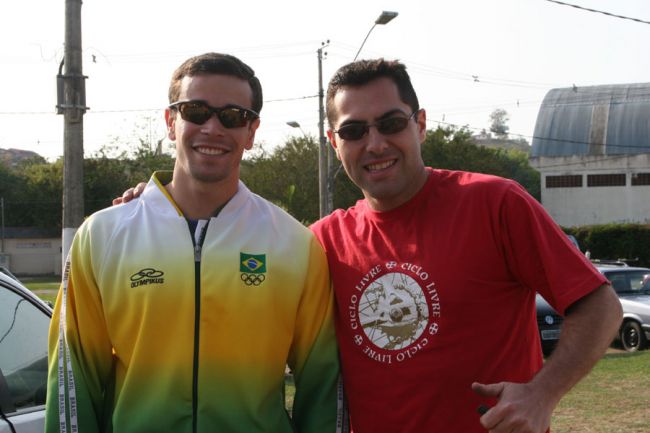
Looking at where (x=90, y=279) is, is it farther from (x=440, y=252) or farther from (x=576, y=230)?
(x=576, y=230)

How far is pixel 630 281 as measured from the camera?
17000mm

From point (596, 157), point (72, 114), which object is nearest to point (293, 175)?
point (596, 157)

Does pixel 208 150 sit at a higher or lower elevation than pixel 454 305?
higher

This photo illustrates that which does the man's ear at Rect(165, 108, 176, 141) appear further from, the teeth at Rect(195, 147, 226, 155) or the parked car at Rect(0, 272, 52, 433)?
the parked car at Rect(0, 272, 52, 433)

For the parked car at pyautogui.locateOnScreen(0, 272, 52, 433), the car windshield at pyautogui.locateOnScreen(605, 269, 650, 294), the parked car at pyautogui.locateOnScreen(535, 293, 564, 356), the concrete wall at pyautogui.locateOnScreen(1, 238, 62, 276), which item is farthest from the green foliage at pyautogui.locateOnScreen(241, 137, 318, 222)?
the parked car at pyautogui.locateOnScreen(0, 272, 52, 433)

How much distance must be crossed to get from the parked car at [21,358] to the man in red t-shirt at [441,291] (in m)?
1.48

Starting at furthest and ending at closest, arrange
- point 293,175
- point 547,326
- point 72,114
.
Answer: point 293,175, point 547,326, point 72,114

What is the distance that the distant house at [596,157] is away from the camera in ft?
184

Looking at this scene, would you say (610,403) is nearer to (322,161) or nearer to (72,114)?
(72,114)

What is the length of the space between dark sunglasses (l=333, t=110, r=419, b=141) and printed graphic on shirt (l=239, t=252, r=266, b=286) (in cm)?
69

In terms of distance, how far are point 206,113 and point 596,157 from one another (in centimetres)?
5759

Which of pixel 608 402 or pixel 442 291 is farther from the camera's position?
pixel 608 402

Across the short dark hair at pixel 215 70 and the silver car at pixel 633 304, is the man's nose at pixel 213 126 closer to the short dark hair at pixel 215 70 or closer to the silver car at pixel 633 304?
the short dark hair at pixel 215 70

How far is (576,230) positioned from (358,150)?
38.8 metres
